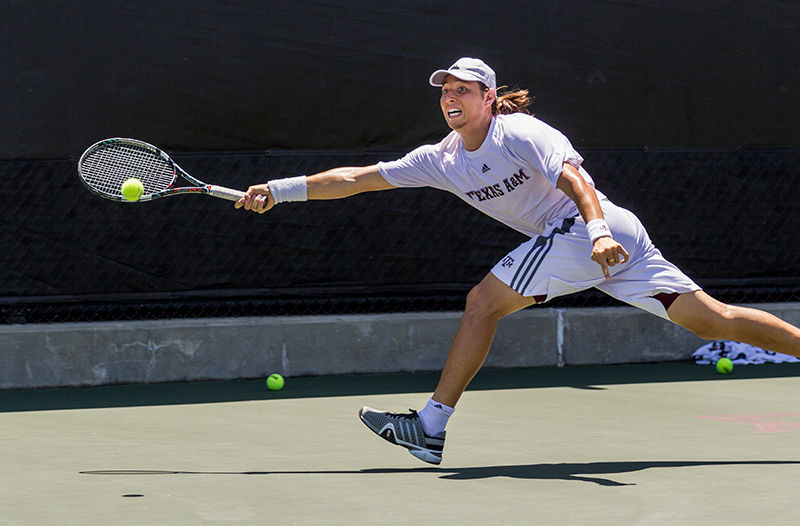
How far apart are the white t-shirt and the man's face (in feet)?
0.29

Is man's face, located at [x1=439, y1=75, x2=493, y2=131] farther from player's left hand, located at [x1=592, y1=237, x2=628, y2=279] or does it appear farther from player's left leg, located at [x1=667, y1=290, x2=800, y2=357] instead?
player's left leg, located at [x1=667, y1=290, x2=800, y2=357]

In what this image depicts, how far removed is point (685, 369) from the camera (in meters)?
7.61

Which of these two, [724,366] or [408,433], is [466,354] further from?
[724,366]

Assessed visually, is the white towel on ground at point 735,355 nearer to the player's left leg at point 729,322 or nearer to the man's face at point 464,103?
the player's left leg at point 729,322

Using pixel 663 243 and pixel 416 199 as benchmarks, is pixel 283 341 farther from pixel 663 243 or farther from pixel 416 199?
pixel 663 243

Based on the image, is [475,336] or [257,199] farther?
[257,199]

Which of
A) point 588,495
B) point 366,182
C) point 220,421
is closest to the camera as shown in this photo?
point 588,495

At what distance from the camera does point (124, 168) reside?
569 cm

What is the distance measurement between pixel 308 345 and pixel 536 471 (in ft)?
9.23

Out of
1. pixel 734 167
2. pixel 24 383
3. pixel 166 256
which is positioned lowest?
pixel 24 383

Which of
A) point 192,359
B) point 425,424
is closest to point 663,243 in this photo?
point 192,359

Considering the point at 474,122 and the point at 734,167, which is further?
the point at 734,167

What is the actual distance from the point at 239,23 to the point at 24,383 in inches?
89.0

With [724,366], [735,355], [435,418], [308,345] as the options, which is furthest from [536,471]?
[735,355]
